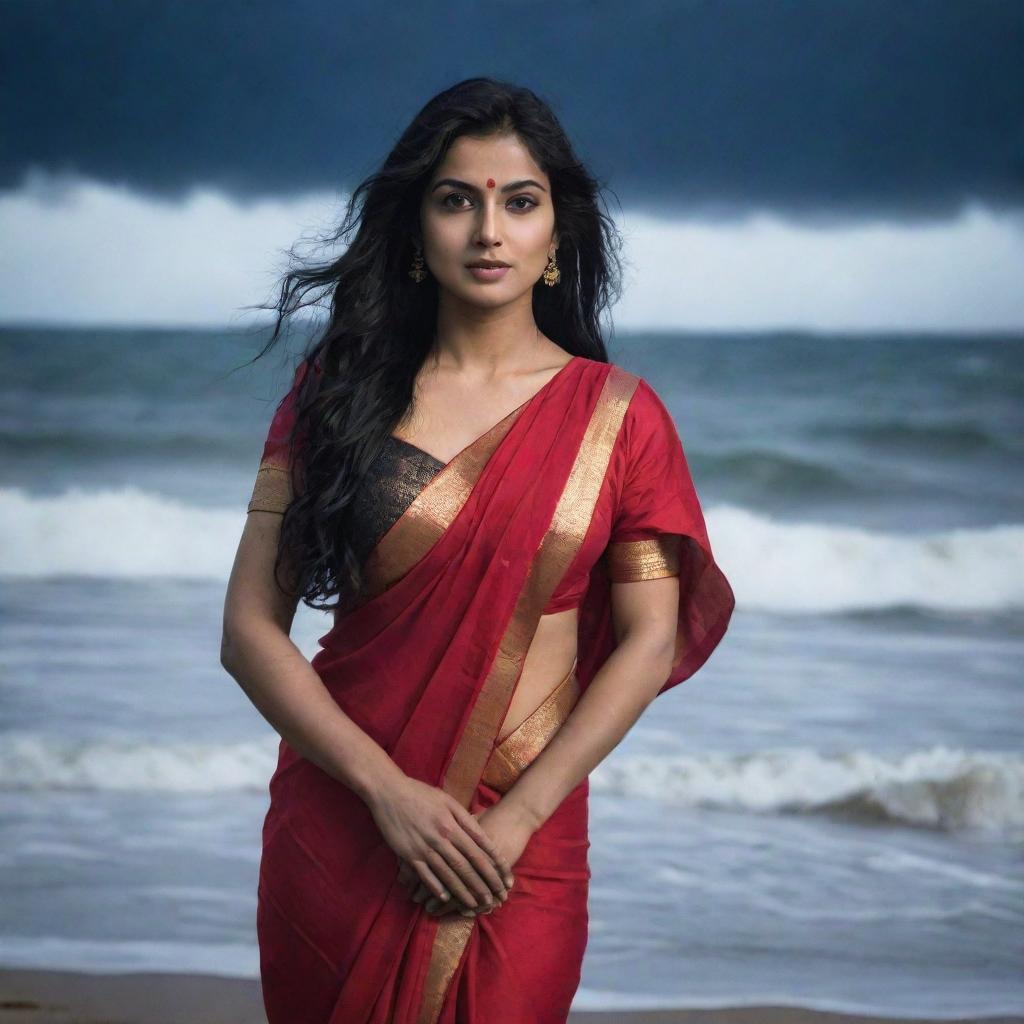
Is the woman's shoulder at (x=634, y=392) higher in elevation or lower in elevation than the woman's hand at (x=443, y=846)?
higher

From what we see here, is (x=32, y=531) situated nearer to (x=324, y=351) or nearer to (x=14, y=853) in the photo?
(x=14, y=853)

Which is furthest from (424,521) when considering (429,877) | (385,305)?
(429,877)

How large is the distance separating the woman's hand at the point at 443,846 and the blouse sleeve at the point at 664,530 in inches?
10.7

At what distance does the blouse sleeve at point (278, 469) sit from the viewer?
1.78m

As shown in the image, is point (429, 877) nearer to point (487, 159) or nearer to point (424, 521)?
point (424, 521)

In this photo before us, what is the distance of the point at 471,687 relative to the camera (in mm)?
1745

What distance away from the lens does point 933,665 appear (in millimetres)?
5938

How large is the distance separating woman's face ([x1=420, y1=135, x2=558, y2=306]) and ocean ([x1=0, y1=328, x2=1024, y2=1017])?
184cm

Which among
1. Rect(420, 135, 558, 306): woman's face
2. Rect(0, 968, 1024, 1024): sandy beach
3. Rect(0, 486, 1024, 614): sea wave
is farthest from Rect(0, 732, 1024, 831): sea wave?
Rect(420, 135, 558, 306): woman's face

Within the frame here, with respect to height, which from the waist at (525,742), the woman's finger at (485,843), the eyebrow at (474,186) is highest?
the eyebrow at (474,186)

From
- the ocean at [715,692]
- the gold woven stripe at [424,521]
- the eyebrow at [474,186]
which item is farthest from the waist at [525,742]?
the ocean at [715,692]

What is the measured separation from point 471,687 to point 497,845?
0.18 meters

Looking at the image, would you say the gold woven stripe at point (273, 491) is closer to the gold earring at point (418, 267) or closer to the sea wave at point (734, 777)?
the gold earring at point (418, 267)

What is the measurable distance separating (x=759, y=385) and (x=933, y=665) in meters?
2.55
